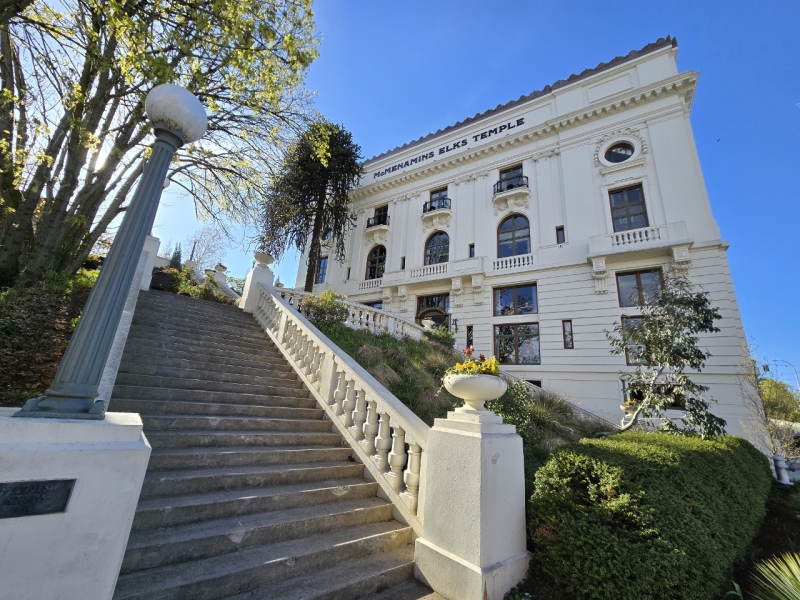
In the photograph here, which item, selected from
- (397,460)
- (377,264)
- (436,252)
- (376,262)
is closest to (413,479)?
(397,460)

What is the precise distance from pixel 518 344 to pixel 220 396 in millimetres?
13548

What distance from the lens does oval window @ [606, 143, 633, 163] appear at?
610 inches

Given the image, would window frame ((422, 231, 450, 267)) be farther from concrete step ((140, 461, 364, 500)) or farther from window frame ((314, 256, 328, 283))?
concrete step ((140, 461, 364, 500))

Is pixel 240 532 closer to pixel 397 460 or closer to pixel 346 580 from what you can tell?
pixel 346 580

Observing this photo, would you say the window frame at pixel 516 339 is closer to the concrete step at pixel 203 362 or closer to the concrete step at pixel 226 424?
the concrete step at pixel 203 362

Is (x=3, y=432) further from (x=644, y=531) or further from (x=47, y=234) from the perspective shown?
(x=47, y=234)

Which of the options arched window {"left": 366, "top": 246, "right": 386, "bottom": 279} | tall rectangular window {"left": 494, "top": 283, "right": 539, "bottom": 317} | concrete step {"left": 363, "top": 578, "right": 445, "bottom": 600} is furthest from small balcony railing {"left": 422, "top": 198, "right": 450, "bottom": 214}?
concrete step {"left": 363, "top": 578, "right": 445, "bottom": 600}

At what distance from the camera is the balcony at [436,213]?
19.6 meters

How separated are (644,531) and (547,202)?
16.6 meters

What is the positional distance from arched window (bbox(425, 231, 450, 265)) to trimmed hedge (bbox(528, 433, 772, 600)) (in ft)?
54.2

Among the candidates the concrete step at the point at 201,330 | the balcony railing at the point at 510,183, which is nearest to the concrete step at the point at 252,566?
the concrete step at the point at 201,330

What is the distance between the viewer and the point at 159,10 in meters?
5.59

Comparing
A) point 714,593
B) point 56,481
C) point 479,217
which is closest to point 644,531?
point 714,593

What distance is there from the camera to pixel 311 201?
66.1ft
